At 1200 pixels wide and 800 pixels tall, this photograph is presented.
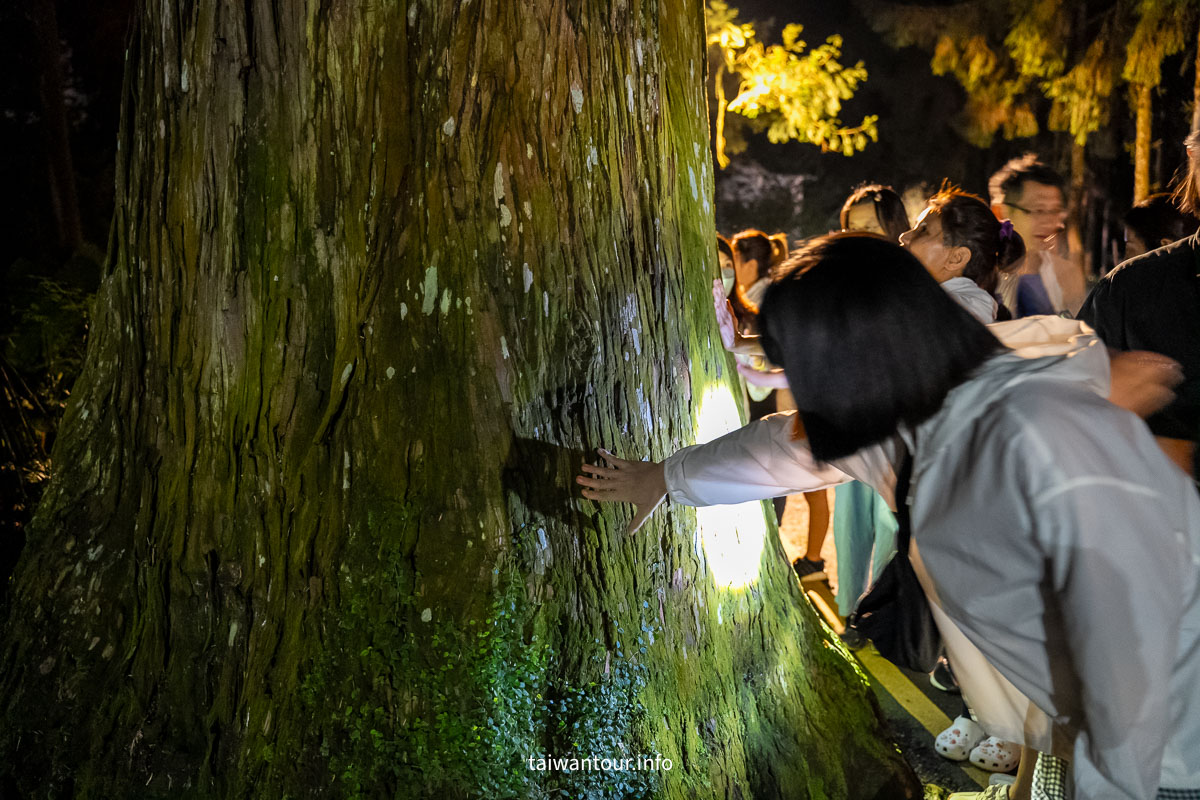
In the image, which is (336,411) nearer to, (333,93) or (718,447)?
(333,93)

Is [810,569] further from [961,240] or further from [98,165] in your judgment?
[98,165]

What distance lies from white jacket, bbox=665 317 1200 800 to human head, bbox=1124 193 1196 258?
2.73 metres

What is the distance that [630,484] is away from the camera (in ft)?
7.89

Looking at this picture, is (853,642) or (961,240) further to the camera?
(853,642)

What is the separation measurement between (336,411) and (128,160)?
4.22ft

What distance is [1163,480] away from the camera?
150 cm

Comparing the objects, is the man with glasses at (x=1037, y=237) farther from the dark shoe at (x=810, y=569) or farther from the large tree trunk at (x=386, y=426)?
the large tree trunk at (x=386, y=426)

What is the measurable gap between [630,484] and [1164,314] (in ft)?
6.49

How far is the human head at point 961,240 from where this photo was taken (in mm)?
3480

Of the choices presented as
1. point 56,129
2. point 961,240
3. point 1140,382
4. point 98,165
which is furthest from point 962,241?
point 98,165

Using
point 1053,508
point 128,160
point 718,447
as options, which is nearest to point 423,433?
point 718,447

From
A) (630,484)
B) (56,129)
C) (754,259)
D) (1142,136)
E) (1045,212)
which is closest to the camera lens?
(630,484)

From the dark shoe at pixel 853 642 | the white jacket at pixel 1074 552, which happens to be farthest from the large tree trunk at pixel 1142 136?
the white jacket at pixel 1074 552

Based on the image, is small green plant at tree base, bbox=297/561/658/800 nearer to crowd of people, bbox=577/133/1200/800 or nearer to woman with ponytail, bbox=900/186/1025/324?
crowd of people, bbox=577/133/1200/800
